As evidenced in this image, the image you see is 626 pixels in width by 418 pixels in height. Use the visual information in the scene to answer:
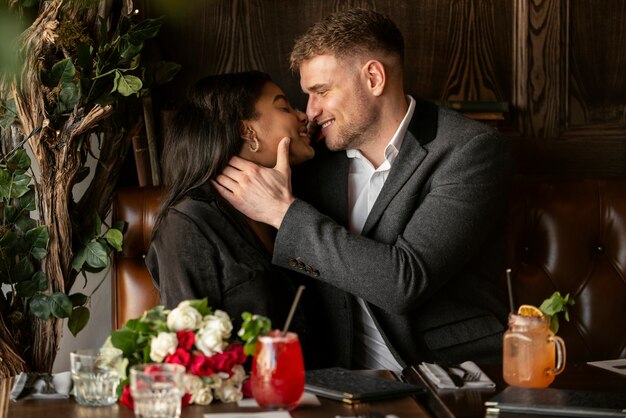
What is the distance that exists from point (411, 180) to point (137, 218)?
2.40 feet

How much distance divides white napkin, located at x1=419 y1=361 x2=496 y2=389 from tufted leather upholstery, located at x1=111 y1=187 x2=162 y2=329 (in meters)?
0.98

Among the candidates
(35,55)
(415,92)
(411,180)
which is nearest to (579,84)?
(415,92)

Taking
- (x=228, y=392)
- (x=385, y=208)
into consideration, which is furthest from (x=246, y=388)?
(x=385, y=208)

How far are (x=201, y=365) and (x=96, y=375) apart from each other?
0.17 m

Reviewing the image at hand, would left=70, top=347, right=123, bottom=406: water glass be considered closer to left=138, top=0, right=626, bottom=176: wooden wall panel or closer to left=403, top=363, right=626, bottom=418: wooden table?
left=403, top=363, right=626, bottom=418: wooden table

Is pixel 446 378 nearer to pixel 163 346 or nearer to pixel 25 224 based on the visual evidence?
pixel 163 346

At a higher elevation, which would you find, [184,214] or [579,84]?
[579,84]

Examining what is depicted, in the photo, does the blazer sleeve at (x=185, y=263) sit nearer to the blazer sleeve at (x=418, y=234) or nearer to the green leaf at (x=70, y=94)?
the blazer sleeve at (x=418, y=234)

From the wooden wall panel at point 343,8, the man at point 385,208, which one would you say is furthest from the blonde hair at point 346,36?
the wooden wall panel at point 343,8

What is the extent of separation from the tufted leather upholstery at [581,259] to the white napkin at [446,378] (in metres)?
0.87

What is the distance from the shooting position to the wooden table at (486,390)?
1.44m

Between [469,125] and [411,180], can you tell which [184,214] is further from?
[469,125]

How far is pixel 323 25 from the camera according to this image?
93.7 inches

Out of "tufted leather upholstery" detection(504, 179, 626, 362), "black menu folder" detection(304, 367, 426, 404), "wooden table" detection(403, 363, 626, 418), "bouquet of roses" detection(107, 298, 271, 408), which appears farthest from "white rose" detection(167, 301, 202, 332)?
"tufted leather upholstery" detection(504, 179, 626, 362)
